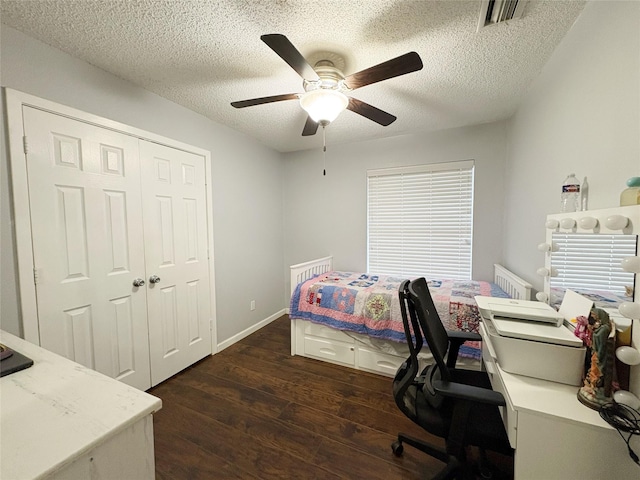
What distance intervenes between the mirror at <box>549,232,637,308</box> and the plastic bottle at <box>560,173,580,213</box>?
0.15m

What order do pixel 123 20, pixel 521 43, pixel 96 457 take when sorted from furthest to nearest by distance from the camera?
pixel 521 43 < pixel 123 20 < pixel 96 457

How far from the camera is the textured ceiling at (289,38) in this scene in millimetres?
1283

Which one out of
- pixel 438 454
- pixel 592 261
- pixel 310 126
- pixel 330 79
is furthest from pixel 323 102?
pixel 438 454

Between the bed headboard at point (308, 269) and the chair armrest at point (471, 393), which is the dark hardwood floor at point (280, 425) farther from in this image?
the bed headboard at point (308, 269)

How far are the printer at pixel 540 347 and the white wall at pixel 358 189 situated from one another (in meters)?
1.98

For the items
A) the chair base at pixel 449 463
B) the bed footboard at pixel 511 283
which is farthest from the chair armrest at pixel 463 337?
the bed footboard at pixel 511 283

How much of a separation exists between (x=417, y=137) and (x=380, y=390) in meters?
2.80

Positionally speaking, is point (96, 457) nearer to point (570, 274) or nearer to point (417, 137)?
point (570, 274)

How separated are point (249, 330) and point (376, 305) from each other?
1.76 m

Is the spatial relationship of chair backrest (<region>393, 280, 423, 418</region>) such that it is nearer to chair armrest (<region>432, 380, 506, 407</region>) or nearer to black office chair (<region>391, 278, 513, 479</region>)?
black office chair (<region>391, 278, 513, 479</region>)

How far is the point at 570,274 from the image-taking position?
4.05 ft

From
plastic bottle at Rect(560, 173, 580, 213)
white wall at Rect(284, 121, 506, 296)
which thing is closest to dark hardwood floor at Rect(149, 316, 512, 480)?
plastic bottle at Rect(560, 173, 580, 213)

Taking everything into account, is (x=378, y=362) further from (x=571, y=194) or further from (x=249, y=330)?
(x=571, y=194)

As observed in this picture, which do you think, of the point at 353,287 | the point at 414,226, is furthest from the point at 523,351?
the point at 414,226
